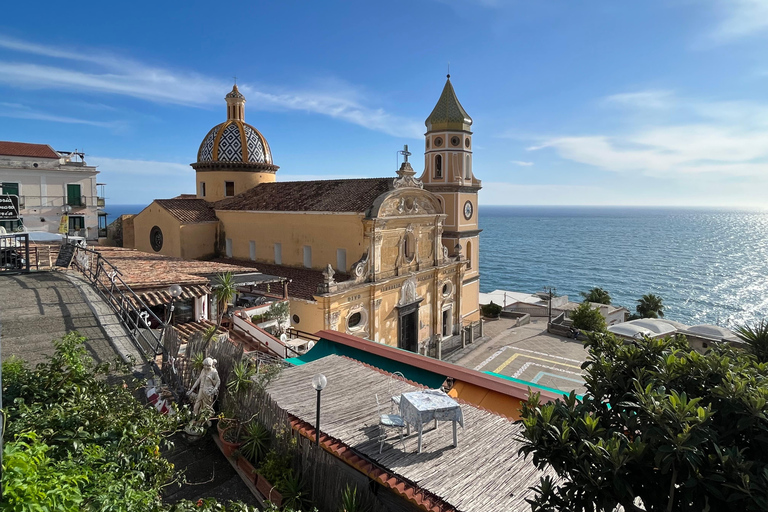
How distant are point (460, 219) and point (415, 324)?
8.16 m

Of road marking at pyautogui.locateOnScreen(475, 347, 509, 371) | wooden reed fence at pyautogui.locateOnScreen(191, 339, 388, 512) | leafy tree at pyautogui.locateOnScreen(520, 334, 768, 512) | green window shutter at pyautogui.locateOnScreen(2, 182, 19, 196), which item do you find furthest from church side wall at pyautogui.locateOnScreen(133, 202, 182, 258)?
leafy tree at pyautogui.locateOnScreen(520, 334, 768, 512)

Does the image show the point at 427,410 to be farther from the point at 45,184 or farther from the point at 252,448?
the point at 45,184

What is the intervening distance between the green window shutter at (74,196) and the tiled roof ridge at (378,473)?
26131mm

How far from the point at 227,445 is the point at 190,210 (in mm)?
22849

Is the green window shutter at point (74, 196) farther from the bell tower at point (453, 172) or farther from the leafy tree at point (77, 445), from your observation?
the leafy tree at point (77, 445)

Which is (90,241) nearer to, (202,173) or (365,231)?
(202,173)

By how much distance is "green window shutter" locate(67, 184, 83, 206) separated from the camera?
2698cm

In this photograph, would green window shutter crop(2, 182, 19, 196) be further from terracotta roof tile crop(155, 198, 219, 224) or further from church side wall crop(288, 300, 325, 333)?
church side wall crop(288, 300, 325, 333)

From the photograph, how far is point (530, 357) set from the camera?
27.7 metres

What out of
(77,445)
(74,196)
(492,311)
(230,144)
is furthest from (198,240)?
(77,445)

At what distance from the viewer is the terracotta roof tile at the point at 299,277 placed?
69.0ft

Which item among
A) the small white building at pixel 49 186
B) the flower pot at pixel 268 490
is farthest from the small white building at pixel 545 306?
the small white building at pixel 49 186

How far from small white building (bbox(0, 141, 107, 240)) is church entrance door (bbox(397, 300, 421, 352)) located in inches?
724

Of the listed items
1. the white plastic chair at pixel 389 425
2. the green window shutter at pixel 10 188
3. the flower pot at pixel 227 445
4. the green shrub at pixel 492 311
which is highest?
the green window shutter at pixel 10 188
